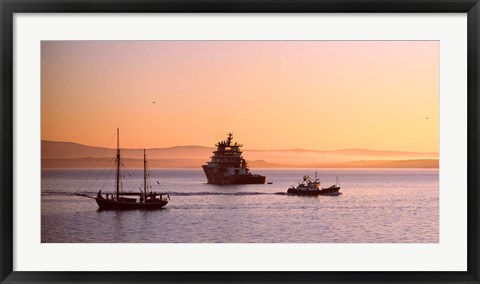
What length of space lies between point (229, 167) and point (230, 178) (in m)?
0.22

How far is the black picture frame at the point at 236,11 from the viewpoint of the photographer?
437cm

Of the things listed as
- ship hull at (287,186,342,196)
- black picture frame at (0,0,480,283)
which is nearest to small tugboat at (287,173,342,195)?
ship hull at (287,186,342,196)

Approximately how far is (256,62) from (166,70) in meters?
0.71

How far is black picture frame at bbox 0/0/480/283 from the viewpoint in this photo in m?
4.37

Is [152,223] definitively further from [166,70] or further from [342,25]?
[342,25]

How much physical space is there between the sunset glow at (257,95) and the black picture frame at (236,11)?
2.92ft

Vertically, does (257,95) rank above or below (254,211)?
above

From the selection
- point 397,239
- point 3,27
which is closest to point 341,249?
point 397,239

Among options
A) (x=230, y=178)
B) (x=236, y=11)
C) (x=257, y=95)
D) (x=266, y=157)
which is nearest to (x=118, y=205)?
(x=230, y=178)

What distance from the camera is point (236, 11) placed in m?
4.40

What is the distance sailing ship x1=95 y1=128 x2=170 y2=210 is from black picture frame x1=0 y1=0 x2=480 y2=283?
1367 millimetres

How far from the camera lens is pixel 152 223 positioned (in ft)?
18.7

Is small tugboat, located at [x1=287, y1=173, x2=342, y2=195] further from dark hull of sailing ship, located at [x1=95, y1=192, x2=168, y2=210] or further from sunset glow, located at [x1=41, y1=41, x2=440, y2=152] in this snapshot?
dark hull of sailing ship, located at [x1=95, y1=192, x2=168, y2=210]

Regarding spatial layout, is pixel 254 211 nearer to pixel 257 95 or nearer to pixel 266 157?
pixel 266 157
